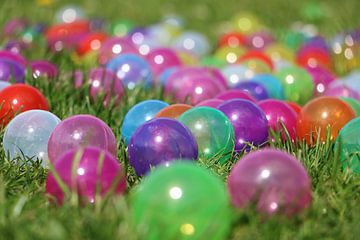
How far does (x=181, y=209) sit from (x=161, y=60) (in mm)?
2959

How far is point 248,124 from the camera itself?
10.8 ft

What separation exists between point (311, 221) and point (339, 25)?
178 inches

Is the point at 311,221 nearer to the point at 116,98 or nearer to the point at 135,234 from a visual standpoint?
the point at 135,234

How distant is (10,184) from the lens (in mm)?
2742

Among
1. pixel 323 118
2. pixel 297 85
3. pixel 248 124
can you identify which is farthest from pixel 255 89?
pixel 248 124

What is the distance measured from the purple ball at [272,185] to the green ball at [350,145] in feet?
1.77

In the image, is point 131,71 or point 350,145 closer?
point 350,145

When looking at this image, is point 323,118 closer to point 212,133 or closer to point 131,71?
point 212,133

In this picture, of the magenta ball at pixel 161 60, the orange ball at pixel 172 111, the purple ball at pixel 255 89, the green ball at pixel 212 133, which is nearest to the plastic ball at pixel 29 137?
the orange ball at pixel 172 111

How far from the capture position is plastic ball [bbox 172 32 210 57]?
603 cm

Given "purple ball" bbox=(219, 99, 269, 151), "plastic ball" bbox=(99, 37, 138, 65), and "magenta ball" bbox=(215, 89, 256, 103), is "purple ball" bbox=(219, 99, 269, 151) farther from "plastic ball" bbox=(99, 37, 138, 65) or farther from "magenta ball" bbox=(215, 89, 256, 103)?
"plastic ball" bbox=(99, 37, 138, 65)

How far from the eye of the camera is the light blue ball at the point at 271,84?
14.5ft

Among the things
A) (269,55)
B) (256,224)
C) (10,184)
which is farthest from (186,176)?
(269,55)

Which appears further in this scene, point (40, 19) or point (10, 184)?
point (40, 19)
